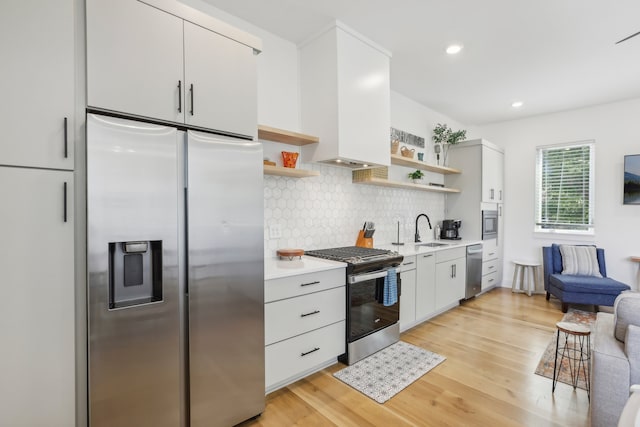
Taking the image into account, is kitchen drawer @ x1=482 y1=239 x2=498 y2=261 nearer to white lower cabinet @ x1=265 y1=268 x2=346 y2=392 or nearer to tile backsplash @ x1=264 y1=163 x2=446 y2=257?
tile backsplash @ x1=264 y1=163 x2=446 y2=257

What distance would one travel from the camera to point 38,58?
1.34 metres

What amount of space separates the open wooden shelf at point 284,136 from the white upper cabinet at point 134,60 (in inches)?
30.7

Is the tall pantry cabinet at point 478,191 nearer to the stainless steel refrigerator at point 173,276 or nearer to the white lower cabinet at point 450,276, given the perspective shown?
the white lower cabinet at point 450,276

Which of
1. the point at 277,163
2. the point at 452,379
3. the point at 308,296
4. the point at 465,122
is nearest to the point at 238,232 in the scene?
the point at 308,296

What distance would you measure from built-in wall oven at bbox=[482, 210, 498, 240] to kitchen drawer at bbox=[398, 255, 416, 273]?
6.98 feet

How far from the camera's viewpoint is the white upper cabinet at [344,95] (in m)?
2.77

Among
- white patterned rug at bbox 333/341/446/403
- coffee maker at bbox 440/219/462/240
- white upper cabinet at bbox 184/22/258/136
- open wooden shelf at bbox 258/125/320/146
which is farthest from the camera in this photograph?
coffee maker at bbox 440/219/462/240

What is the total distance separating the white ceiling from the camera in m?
2.45

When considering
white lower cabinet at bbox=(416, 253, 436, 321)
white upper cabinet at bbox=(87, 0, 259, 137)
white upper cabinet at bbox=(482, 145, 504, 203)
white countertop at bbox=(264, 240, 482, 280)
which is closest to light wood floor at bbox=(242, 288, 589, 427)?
white lower cabinet at bbox=(416, 253, 436, 321)

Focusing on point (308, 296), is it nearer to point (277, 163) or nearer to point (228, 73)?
point (277, 163)

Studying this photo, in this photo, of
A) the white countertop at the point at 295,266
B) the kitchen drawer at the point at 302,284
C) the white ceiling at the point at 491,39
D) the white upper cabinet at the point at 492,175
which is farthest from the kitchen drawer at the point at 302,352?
the white upper cabinet at the point at 492,175

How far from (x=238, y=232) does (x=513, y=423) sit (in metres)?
2.09

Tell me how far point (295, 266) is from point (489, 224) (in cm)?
392

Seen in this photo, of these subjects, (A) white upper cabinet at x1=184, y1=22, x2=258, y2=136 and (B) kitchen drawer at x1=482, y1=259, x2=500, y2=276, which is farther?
(B) kitchen drawer at x1=482, y1=259, x2=500, y2=276
